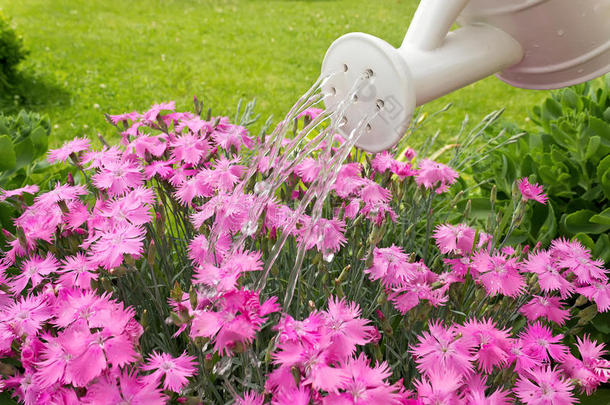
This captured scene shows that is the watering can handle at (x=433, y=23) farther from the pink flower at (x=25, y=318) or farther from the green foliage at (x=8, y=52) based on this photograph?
the green foliage at (x=8, y=52)

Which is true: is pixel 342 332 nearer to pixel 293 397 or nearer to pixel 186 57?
pixel 293 397

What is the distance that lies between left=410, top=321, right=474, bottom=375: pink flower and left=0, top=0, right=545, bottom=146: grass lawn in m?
2.92

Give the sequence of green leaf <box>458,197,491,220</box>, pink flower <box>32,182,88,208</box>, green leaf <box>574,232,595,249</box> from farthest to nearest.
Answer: green leaf <box>458,197,491,220</box> < green leaf <box>574,232,595,249</box> < pink flower <box>32,182,88,208</box>

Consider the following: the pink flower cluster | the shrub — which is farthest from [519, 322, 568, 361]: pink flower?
the pink flower cluster

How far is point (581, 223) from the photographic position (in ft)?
4.64

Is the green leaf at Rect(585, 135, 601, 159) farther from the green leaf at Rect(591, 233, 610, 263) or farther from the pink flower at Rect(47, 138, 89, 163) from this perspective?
the pink flower at Rect(47, 138, 89, 163)

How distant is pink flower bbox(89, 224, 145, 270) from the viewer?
0.81m

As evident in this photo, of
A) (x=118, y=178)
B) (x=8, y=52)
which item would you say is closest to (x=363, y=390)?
(x=118, y=178)

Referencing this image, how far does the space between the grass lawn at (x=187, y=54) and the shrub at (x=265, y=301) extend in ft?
8.20

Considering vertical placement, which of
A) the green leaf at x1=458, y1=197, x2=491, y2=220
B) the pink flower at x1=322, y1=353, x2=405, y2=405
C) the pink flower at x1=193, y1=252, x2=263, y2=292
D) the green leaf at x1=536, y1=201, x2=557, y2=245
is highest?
the pink flower at x1=193, y1=252, x2=263, y2=292

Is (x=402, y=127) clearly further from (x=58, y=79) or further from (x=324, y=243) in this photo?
(x=58, y=79)

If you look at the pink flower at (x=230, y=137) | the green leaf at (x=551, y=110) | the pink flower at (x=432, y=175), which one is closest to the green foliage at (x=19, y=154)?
the pink flower at (x=230, y=137)

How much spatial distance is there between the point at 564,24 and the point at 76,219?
34.8 inches

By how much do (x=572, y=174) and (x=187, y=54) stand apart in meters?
3.95
